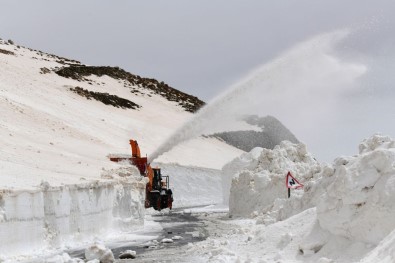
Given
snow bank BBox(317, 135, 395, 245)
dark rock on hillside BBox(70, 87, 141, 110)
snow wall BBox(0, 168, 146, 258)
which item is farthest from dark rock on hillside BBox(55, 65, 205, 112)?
snow bank BBox(317, 135, 395, 245)

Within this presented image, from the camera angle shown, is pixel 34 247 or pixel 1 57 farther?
pixel 1 57

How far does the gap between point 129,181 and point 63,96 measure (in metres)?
27.9

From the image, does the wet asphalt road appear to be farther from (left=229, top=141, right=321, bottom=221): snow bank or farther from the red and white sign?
the red and white sign

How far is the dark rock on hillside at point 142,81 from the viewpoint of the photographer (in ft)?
196

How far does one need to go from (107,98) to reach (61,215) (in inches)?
1562

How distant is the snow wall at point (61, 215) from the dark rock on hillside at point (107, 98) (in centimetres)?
3303

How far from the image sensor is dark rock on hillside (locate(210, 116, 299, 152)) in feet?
184

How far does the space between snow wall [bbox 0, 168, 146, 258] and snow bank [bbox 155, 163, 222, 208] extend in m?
17.0

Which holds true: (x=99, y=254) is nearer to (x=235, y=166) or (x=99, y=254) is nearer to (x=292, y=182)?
(x=292, y=182)

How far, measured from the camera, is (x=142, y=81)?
227 ft

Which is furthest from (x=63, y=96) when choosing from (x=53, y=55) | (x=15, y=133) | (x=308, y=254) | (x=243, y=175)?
(x=308, y=254)

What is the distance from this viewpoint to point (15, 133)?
24016 millimetres

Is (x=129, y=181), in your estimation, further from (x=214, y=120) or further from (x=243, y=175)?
(x=214, y=120)

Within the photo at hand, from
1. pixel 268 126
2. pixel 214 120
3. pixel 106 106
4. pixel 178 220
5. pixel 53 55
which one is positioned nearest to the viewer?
pixel 178 220
